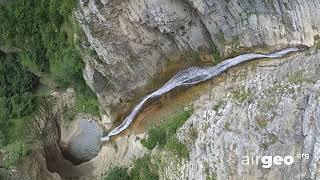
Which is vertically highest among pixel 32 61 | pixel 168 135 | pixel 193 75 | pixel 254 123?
Answer: pixel 254 123

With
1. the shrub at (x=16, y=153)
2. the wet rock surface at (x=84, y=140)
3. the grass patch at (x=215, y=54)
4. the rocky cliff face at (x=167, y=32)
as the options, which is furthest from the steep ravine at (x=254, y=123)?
the shrub at (x=16, y=153)

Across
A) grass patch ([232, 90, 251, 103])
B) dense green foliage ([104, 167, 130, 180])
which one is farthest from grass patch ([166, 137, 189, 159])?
dense green foliage ([104, 167, 130, 180])

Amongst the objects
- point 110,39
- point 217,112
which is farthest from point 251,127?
point 110,39

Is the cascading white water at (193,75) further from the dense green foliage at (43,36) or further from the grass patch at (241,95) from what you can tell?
the dense green foliage at (43,36)

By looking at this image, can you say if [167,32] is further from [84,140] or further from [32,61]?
[32,61]

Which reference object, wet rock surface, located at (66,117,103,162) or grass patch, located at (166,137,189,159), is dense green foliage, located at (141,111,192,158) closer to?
grass patch, located at (166,137,189,159)

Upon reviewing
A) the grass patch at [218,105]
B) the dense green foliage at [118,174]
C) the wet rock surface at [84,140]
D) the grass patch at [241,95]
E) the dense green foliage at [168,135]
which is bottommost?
the wet rock surface at [84,140]

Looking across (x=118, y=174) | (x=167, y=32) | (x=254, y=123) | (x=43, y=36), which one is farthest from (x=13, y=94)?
(x=254, y=123)
